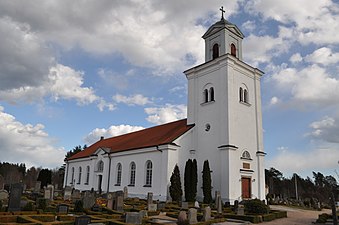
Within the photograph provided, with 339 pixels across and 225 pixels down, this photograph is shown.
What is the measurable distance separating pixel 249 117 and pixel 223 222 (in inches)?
488

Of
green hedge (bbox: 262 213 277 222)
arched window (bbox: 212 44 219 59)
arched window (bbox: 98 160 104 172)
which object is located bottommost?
green hedge (bbox: 262 213 277 222)

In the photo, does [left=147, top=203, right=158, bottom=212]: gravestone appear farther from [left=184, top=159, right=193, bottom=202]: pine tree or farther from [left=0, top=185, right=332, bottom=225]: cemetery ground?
[left=184, top=159, right=193, bottom=202]: pine tree

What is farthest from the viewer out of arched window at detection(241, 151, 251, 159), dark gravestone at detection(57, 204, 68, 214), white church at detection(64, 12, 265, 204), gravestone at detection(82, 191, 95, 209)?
arched window at detection(241, 151, 251, 159)

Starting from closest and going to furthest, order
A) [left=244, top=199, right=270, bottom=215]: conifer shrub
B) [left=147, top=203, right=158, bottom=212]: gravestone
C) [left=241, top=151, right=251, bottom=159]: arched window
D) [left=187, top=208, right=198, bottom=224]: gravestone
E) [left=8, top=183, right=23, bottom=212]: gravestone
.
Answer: [left=187, top=208, right=198, bottom=224]: gravestone → [left=8, top=183, right=23, bottom=212]: gravestone → [left=147, top=203, right=158, bottom=212]: gravestone → [left=244, top=199, right=270, bottom=215]: conifer shrub → [left=241, top=151, right=251, bottom=159]: arched window

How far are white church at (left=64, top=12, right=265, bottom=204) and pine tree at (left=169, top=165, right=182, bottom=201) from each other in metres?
0.51

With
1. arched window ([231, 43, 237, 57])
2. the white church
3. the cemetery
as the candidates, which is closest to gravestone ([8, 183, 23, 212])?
the cemetery

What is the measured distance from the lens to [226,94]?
2338cm

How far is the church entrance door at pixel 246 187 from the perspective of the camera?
22859 mm

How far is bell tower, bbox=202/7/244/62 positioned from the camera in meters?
25.3

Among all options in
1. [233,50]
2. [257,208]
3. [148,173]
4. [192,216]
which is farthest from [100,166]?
[192,216]

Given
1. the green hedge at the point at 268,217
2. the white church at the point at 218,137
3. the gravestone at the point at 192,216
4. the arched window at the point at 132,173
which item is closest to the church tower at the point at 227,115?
the white church at the point at 218,137

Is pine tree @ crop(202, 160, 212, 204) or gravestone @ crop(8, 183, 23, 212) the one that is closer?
gravestone @ crop(8, 183, 23, 212)

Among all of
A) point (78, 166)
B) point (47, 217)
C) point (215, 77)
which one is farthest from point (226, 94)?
point (78, 166)

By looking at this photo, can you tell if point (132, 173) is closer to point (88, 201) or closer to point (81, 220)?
point (88, 201)
